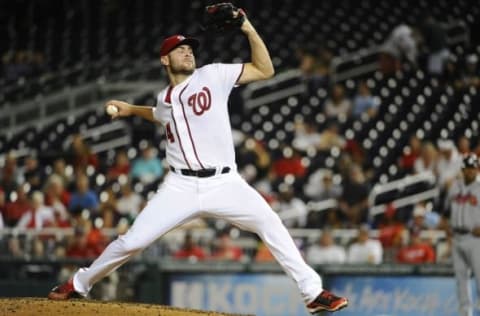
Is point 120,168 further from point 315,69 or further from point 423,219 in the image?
point 423,219

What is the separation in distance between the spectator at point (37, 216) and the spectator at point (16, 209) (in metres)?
0.30

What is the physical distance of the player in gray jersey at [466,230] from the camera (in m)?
11.3

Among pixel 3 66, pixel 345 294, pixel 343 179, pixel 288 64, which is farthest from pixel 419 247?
pixel 3 66

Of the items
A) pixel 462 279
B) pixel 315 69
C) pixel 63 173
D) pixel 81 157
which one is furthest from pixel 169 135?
pixel 315 69

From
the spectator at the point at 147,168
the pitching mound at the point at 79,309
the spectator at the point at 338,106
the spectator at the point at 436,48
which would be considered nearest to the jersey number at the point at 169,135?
the pitching mound at the point at 79,309

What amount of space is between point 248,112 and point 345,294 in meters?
6.16

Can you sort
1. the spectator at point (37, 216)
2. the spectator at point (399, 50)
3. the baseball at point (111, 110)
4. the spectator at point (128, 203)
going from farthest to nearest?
the spectator at point (399, 50) < the spectator at point (128, 203) < the spectator at point (37, 216) < the baseball at point (111, 110)

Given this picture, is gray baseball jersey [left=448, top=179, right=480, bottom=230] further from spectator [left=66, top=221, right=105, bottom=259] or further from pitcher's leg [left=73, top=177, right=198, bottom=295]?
pitcher's leg [left=73, top=177, right=198, bottom=295]

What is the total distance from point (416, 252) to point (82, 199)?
4.16m

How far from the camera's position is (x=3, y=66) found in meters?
21.7

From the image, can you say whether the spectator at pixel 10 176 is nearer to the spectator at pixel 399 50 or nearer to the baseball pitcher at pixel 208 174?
the spectator at pixel 399 50

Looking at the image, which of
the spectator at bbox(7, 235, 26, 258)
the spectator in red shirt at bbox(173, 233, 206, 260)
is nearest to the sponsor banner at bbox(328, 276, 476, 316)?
the spectator in red shirt at bbox(173, 233, 206, 260)

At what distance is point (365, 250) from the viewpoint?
13.4 m

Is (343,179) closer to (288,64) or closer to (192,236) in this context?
(192,236)
